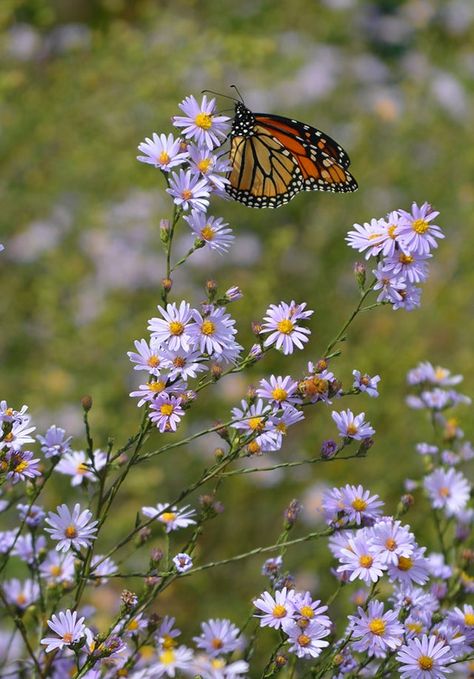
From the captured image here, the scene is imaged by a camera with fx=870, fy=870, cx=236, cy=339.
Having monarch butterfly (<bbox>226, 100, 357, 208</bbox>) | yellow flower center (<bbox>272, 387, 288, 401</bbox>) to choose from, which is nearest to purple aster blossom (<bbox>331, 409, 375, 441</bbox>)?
yellow flower center (<bbox>272, 387, 288, 401</bbox>)

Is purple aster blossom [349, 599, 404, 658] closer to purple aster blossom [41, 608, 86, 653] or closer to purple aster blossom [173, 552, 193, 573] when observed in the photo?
purple aster blossom [173, 552, 193, 573]

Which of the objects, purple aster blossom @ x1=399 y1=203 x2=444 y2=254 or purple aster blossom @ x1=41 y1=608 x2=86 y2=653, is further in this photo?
purple aster blossom @ x1=399 y1=203 x2=444 y2=254

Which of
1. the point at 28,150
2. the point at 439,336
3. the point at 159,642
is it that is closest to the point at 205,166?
the point at 159,642

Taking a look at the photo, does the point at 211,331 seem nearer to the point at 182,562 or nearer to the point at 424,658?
the point at 182,562

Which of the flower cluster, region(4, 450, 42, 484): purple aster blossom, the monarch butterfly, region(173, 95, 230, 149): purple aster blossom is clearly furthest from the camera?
the monarch butterfly

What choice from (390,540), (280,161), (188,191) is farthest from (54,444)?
(280,161)

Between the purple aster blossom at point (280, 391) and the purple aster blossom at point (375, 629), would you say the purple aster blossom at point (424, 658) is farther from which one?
the purple aster blossom at point (280, 391)
